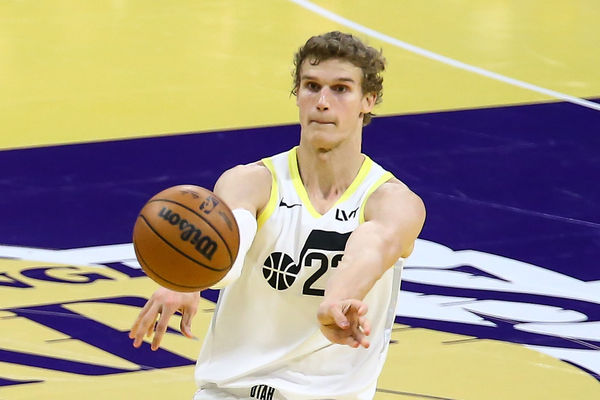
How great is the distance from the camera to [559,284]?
29.6 feet

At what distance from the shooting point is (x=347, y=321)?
4.95 m

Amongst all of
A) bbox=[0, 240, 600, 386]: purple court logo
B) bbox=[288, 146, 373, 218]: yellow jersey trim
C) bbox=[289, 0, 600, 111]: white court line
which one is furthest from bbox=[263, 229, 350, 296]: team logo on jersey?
bbox=[289, 0, 600, 111]: white court line

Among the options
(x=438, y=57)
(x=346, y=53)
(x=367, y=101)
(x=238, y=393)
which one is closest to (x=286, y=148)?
(x=438, y=57)

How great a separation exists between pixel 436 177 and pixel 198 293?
17.7ft

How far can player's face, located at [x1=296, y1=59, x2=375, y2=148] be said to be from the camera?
18.5 feet

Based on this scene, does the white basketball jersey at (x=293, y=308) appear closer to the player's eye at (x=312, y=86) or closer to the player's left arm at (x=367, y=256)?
the player's left arm at (x=367, y=256)

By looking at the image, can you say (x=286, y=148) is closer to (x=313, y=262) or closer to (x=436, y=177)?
(x=436, y=177)

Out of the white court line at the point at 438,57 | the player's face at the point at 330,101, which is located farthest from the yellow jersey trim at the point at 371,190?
the white court line at the point at 438,57

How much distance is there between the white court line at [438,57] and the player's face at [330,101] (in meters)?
7.16

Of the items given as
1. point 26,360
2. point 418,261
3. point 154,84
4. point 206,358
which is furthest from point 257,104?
point 206,358

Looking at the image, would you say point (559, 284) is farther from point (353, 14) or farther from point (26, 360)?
point (353, 14)

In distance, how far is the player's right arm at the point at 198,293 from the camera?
17.5ft

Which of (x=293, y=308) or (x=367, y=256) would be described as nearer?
(x=367, y=256)

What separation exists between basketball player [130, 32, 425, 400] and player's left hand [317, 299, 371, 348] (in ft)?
1.70
